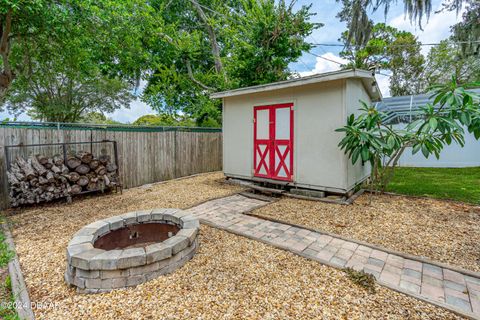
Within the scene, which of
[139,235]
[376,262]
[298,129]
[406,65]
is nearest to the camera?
[376,262]

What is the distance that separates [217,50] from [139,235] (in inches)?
435

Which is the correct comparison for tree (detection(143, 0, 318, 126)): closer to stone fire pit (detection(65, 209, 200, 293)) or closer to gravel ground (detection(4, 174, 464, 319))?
stone fire pit (detection(65, 209, 200, 293))

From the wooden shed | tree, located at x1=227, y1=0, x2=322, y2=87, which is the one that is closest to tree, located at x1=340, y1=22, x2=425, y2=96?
tree, located at x1=227, y1=0, x2=322, y2=87

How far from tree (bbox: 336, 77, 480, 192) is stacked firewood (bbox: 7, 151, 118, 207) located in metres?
5.35

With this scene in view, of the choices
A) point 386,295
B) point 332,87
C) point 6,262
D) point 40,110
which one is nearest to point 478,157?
point 332,87

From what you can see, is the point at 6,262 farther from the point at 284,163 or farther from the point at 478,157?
the point at 478,157

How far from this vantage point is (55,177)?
452 centimetres

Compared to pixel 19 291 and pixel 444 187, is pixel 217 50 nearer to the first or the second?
pixel 444 187

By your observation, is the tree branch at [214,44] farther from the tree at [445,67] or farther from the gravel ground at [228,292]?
the tree at [445,67]

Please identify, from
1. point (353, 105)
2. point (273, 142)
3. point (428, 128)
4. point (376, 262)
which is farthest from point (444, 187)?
point (376, 262)

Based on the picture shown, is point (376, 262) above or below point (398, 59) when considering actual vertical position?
below

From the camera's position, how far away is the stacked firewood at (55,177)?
423 centimetres

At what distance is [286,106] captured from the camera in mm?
5379

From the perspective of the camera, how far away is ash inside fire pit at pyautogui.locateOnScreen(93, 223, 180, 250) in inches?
111
